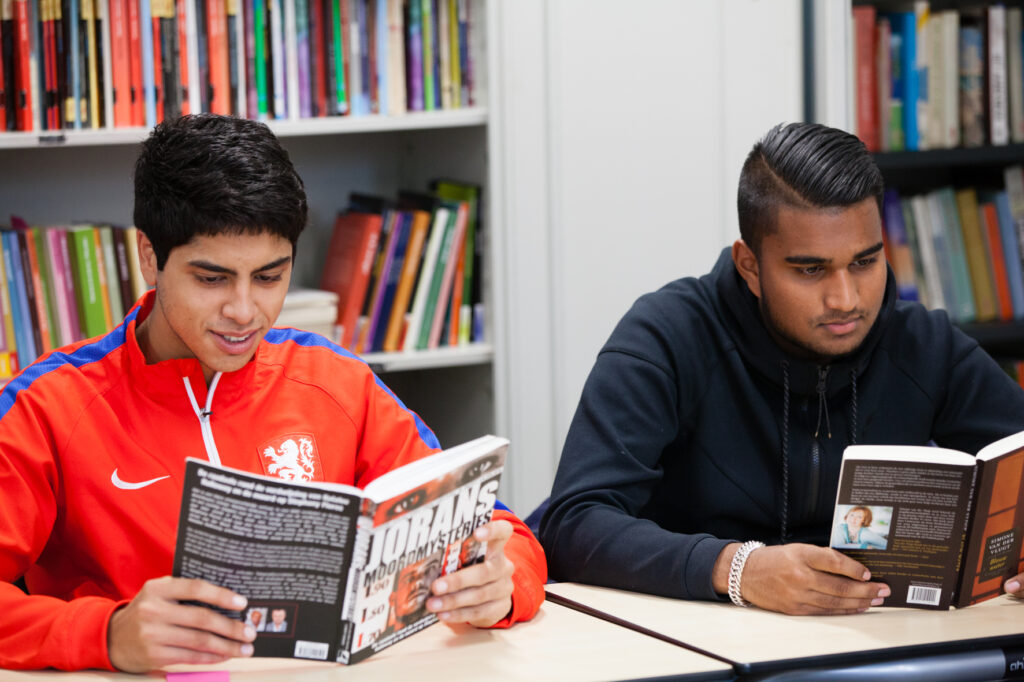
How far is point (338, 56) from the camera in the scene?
2555mm

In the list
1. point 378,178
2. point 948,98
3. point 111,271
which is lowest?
point 111,271

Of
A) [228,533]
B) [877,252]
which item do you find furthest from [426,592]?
[877,252]

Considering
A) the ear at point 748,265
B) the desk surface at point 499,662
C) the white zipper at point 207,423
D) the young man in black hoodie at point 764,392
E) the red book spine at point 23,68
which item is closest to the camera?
the desk surface at point 499,662

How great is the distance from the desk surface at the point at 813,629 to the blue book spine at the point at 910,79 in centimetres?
154

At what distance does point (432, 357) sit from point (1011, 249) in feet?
4.69

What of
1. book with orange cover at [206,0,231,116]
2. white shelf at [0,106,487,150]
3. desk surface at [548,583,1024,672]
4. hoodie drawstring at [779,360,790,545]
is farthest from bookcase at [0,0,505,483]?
desk surface at [548,583,1024,672]

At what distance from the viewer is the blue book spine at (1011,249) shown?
2926mm

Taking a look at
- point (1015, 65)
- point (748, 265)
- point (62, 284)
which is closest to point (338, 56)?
point (62, 284)

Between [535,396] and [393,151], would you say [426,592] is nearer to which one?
[535,396]

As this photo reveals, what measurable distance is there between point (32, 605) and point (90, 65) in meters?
1.38

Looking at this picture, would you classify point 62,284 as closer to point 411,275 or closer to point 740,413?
point 411,275

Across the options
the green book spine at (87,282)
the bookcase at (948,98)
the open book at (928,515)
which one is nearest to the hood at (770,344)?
the open book at (928,515)

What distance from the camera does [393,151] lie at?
2.99 m

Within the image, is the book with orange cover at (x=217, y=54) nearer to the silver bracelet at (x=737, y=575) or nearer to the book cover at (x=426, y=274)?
the book cover at (x=426, y=274)
